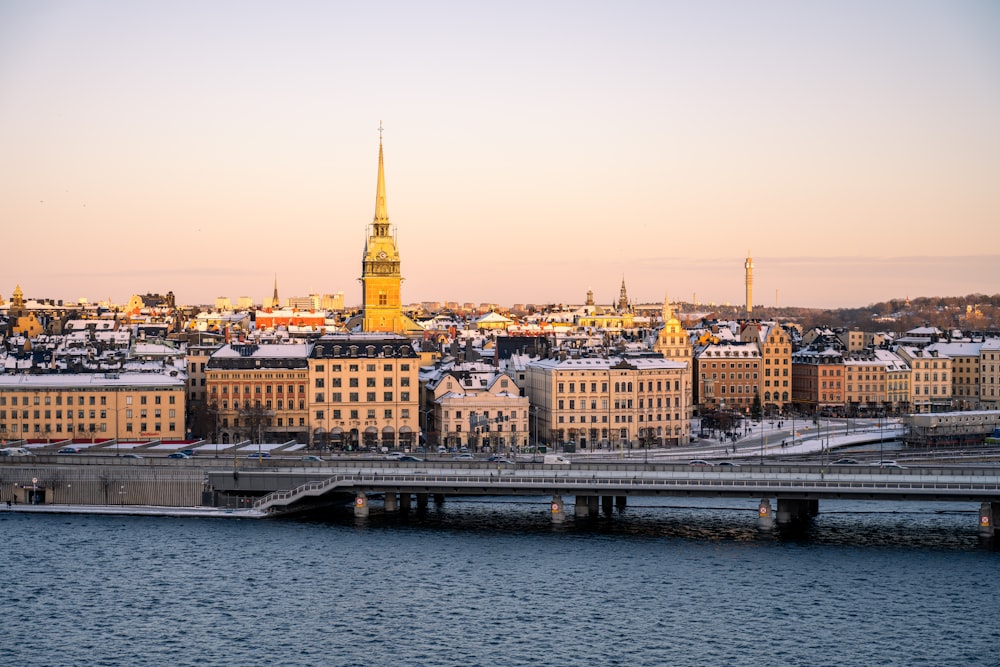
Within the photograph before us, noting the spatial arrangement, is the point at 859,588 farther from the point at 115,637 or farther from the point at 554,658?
the point at 115,637

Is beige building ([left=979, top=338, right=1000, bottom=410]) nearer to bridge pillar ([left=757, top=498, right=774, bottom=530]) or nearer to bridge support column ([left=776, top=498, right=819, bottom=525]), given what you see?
bridge support column ([left=776, top=498, right=819, bottom=525])

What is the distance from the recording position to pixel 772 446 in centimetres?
7862

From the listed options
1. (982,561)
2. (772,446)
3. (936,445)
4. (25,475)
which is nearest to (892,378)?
(936,445)

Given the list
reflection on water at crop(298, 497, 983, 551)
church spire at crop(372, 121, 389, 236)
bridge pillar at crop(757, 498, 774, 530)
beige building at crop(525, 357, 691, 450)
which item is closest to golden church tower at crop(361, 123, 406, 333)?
church spire at crop(372, 121, 389, 236)

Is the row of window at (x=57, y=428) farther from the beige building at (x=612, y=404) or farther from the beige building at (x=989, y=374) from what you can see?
the beige building at (x=989, y=374)

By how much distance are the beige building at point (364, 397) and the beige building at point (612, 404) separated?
795 centimetres

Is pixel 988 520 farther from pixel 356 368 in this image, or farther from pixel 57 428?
pixel 57 428

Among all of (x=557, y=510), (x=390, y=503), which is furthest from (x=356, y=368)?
(x=557, y=510)

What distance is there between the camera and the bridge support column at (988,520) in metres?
52.5

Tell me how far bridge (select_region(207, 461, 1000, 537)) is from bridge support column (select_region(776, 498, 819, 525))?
0.13 feet

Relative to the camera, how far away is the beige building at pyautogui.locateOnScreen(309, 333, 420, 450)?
261ft

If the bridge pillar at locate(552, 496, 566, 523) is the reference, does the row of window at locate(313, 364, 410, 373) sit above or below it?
above

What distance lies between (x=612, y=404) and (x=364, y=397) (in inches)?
579

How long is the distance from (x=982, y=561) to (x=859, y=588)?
262 inches
